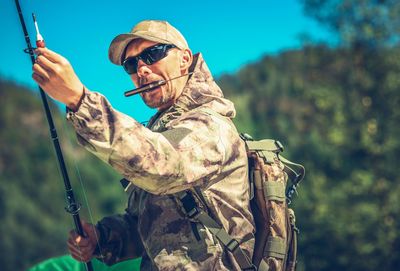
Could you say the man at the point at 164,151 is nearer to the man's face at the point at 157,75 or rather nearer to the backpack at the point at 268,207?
the man's face at the point at 157,75

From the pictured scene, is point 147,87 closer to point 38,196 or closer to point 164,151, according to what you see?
point 164,151

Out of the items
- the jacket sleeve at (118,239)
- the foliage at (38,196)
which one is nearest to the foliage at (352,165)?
the foliage at (38,196)

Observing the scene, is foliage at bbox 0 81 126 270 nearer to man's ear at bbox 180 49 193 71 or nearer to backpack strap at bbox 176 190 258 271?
man's ear at bbox 180 49 193 71

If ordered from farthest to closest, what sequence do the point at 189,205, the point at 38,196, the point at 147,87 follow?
1. the point at 38,196
2. the point at 147,87
3. the point at 189,205

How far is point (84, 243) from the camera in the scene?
512 cm

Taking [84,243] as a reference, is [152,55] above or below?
above

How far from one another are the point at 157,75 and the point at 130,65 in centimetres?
18

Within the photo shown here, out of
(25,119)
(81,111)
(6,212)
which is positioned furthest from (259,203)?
(25,119)

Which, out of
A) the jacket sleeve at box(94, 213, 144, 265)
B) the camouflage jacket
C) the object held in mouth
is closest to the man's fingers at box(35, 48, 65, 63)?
the camouflage jacket

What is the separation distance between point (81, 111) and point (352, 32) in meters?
26.2

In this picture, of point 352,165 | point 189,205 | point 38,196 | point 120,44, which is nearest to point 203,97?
point 120,44

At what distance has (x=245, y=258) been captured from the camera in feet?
14.5

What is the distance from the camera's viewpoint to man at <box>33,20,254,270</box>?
3.74 m

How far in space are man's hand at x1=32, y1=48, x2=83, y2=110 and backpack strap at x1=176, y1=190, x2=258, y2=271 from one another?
0.91 m
